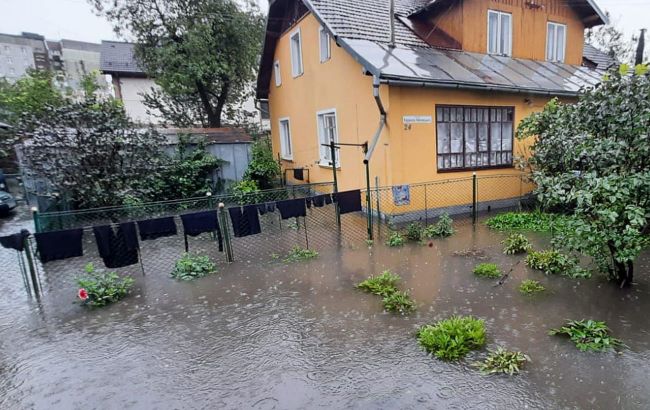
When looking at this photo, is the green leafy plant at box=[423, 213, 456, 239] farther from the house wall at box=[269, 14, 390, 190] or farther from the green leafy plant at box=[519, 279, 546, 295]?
the green leafy plant at box=[519, 279, 546, 295]

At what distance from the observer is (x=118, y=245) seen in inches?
222


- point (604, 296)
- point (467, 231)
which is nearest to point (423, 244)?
point (467, 231)

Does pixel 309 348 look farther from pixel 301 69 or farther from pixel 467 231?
pixel 301 69

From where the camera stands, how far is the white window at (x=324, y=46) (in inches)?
403

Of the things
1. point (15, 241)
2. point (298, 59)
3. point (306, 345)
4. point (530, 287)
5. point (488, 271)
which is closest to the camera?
point (306, 345)

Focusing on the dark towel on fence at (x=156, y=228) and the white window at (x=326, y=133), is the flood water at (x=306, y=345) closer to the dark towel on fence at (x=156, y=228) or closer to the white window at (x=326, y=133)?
the dark towel on fence at (x=156, y=228)

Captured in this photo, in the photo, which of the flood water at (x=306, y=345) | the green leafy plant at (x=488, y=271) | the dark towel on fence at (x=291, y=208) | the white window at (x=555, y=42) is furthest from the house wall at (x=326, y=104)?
the white window at (x=555, y=42)

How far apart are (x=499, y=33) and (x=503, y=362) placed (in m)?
10.9

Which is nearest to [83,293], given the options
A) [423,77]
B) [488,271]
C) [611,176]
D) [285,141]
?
[488,271]

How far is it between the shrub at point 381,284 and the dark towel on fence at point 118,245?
3614mm

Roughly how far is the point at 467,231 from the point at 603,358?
4898 mm

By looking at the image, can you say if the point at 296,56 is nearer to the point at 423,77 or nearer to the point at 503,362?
the point at 423,77

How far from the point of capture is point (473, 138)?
9594 mm

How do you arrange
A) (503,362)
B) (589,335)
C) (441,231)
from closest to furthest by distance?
(503,362), (589,335), (441,231)
